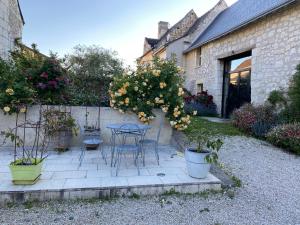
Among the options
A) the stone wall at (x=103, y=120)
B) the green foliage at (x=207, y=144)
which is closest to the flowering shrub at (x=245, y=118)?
the green foliage at (x=207, y=144)

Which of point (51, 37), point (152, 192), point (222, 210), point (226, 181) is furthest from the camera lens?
point (51, 37)

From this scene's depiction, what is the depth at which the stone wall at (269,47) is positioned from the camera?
23.6 ft

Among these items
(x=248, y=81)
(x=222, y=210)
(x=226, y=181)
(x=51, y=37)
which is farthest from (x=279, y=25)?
(x=51, y=37)

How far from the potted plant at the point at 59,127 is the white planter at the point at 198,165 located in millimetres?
2910

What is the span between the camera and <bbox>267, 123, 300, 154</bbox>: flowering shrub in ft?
17.9

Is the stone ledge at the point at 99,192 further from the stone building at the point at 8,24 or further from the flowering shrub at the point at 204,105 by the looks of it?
the flowering shrub at the point at 204,105

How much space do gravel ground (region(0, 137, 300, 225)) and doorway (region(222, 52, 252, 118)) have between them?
22.5ft

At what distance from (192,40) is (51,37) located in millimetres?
8483

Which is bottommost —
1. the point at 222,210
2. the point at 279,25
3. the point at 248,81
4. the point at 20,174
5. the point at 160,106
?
the point at 222,210

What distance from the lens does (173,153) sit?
5230 mm

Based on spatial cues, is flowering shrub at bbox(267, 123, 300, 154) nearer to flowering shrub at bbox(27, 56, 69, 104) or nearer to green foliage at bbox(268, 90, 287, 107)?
green foliage at bbox(268, 90, 287, 107)

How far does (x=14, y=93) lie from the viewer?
16.3ft

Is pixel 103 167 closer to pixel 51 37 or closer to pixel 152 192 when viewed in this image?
pixel 152 192

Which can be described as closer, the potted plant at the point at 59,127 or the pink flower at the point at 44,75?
the potted plant at the point at 59,127
